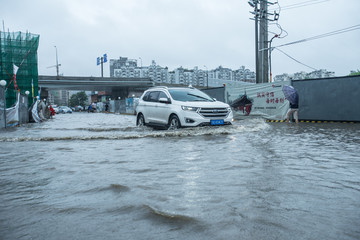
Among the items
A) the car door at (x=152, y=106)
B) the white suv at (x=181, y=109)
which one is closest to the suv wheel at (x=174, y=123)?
the white suv at (x=181, y=109)

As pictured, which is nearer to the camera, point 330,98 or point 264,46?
point 330,98

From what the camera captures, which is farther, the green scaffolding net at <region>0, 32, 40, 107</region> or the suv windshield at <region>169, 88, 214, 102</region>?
the green scaffolding net at <region>0, 32, 40, 107</region>

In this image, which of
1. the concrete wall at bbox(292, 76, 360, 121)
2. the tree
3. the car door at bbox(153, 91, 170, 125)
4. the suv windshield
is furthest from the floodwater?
the tree

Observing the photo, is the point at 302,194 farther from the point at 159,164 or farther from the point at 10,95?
the point at 10,95

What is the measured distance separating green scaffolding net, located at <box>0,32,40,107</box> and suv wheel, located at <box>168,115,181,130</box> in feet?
54.5

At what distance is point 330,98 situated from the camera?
579 inches

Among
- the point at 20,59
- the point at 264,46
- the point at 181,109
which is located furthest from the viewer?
the point at 20,59

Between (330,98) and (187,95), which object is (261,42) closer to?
(330,98)

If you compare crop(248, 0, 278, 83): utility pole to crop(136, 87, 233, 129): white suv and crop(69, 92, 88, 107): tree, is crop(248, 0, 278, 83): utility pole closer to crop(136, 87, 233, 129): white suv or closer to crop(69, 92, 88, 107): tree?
crop(136, 87, 233, 129): white suv

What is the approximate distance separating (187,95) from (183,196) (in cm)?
774

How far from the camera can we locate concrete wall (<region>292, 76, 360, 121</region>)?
1395 cm

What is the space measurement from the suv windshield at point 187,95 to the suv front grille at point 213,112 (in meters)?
0.76

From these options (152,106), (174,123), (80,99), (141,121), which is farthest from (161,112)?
(80,99)

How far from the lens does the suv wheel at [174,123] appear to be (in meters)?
9.77
